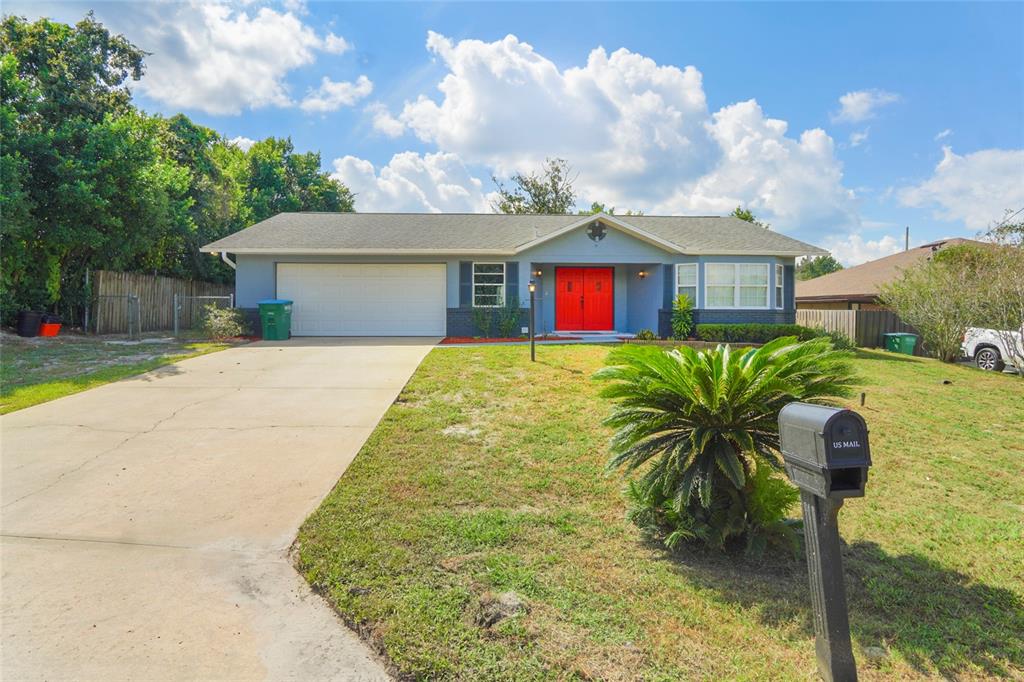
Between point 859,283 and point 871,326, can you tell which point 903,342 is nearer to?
point 871,326

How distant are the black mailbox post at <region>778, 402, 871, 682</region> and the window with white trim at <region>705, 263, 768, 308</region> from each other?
47.9 feet

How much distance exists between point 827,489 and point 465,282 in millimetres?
14164

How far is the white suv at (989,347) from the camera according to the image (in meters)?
11.4

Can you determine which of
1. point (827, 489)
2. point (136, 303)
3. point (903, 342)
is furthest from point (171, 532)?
point (903, 342)

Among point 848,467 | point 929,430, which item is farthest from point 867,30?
point 848,467

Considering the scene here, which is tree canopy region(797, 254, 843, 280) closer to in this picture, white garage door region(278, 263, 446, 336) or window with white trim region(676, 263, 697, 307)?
window with white trim region(676, 263, 697, 307)

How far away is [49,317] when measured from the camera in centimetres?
1365

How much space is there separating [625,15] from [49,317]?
16.5m

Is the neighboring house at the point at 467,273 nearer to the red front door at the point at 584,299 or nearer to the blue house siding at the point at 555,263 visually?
the blue house siding at the point at 555,263

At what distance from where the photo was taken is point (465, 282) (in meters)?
15.5

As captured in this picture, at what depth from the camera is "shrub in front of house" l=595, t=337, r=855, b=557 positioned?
9.62 feet

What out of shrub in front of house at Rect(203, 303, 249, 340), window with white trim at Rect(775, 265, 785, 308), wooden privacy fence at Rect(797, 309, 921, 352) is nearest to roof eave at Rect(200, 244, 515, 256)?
shrub in front of house at Rect(203, 303, 249, 340)

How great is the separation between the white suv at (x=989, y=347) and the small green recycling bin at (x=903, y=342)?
1925 millimetres

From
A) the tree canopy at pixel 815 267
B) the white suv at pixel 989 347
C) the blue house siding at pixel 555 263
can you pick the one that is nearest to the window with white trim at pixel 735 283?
the blue house siding at pixel 555 263
